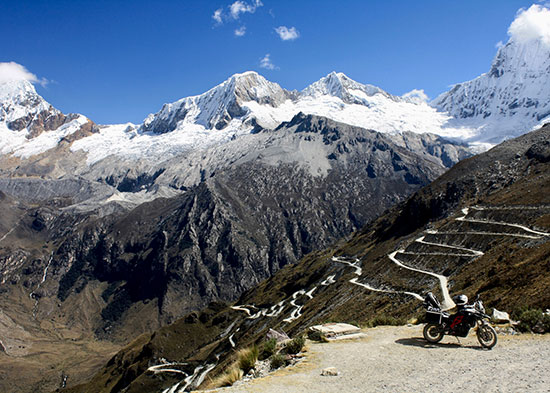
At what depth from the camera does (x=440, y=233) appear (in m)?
100

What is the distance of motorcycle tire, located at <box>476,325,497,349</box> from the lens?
61.4 ft

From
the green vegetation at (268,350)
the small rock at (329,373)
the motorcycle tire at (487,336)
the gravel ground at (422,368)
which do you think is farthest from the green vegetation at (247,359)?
the motorcycle tire at (487,336)

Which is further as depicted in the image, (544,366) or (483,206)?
(483,206)

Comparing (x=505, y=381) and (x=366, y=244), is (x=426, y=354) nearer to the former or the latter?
(x=505, y=381)

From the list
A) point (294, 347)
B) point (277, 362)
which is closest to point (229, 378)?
point (277, 362)

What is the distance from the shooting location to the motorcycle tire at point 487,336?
61.4 feet

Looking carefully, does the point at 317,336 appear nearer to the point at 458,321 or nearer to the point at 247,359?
the point at 247,359

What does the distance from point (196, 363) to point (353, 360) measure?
12326 cm

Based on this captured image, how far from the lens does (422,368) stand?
54.9 ft

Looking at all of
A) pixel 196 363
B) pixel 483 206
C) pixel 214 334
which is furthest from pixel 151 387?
pixel 483 206

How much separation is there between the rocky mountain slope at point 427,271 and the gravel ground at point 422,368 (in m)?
10.5

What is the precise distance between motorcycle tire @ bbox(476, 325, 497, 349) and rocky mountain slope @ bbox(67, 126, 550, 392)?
379 inches

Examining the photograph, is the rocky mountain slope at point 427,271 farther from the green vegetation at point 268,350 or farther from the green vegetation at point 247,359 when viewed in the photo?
the green vegetation at point 247,359

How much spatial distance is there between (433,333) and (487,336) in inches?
105
